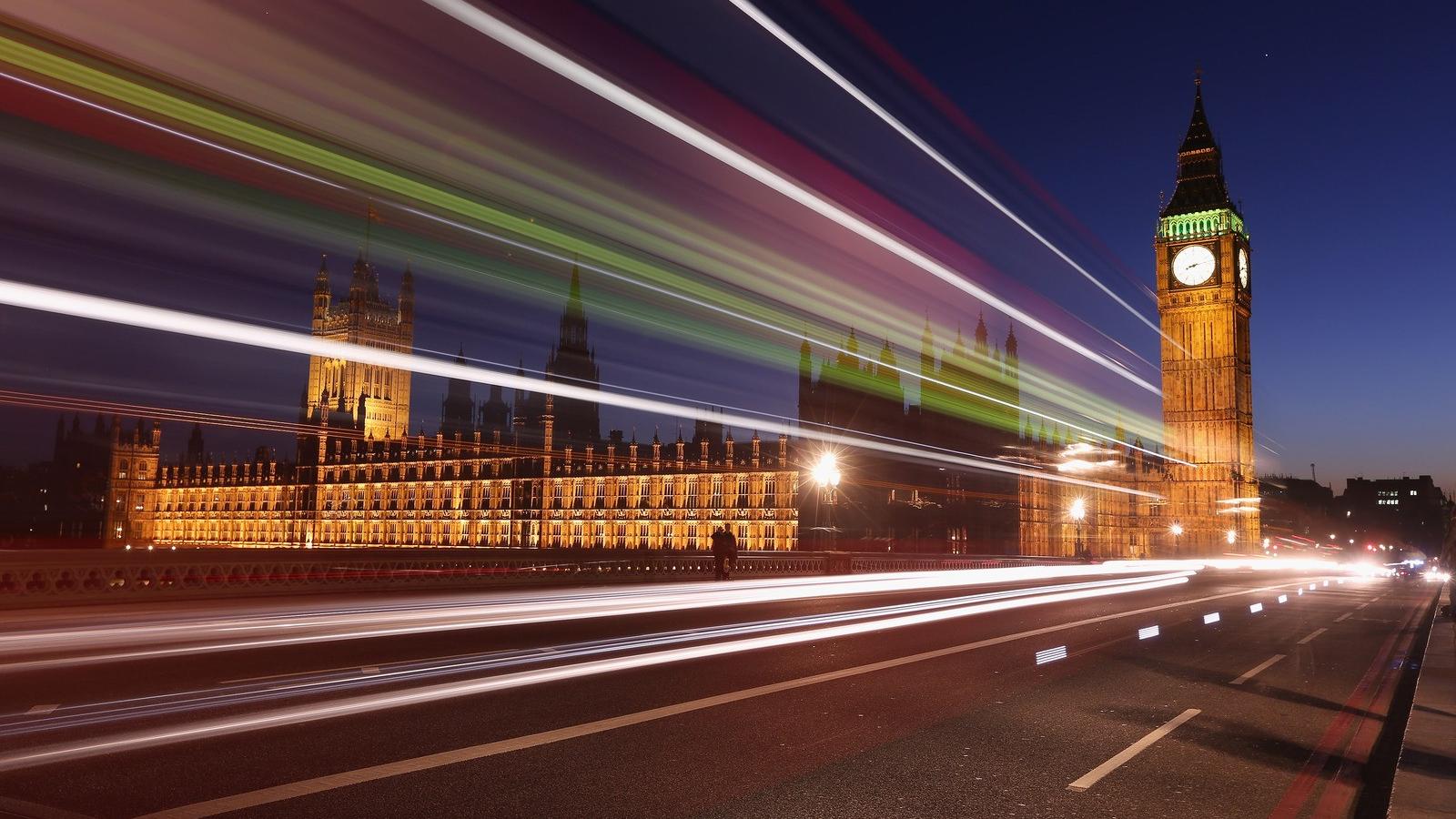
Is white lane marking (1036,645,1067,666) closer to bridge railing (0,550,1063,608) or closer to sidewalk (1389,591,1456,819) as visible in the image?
sidewalk (1389,591,1456,819)

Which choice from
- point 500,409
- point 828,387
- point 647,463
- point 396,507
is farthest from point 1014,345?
point 396,507

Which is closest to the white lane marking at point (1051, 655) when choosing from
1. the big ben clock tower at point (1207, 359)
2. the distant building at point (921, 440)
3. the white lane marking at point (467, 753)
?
the white lane marking at point (467, 753)

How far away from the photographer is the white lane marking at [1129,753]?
256 inches

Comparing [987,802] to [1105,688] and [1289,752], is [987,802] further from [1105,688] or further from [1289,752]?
[1105,688]

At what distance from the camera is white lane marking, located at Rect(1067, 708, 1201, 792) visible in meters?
6.51

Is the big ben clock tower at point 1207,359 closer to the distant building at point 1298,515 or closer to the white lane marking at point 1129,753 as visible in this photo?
the distant building at point 1298,515

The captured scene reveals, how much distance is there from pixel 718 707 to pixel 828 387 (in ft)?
236

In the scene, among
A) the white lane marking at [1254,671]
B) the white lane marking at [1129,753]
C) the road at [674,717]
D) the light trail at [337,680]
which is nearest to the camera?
the road at [674,717]

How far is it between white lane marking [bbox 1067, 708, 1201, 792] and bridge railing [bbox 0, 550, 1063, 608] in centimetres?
1959

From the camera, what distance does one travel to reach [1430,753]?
269 inches

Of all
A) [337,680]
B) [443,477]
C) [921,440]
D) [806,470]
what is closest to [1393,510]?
[921,440]

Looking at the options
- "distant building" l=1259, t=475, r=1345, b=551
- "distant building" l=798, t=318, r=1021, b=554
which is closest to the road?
"distant building" l=798, t=318, r=1021, b=554

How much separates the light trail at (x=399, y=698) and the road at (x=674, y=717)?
0.13 ft

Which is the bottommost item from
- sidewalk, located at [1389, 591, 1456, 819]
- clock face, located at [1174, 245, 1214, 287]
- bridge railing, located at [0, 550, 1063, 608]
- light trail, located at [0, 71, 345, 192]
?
bridge railing, located at [0, 550, 1063, 608]
